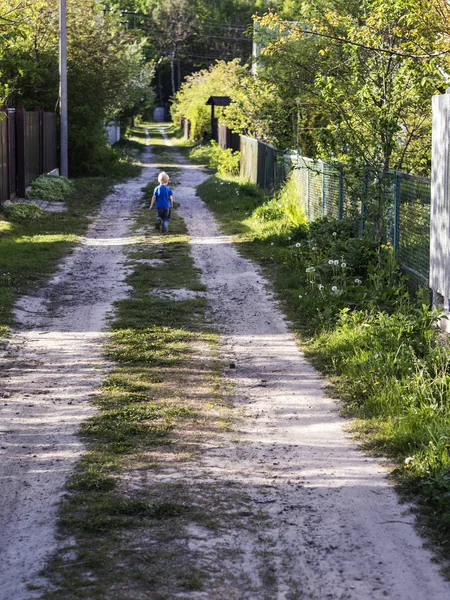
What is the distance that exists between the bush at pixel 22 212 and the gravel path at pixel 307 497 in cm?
1114

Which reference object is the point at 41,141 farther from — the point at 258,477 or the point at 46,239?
the point at 258,477

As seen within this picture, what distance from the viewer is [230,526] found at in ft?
16.7

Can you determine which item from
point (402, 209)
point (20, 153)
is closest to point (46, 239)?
point (20, 153)

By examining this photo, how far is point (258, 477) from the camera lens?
5859 millimetres

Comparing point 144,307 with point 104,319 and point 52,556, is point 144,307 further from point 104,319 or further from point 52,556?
point 52,556

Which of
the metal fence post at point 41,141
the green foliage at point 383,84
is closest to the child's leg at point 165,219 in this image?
the green foliage at point 383,84

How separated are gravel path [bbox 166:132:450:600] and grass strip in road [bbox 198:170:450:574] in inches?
7.3

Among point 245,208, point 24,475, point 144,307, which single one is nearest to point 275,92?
point 245,208

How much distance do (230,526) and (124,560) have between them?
0.73 m

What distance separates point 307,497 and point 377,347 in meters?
3.18

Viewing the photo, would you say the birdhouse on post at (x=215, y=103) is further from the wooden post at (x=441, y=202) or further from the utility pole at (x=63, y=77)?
the wooden post at (x=441, y=202)

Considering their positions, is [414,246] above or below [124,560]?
above

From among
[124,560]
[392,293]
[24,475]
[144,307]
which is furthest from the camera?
[144,307]

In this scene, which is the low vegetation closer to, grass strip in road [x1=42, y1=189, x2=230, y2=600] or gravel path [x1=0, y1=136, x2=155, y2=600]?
gravel path [x1=0, y1=136, x2=155, y2=600]
